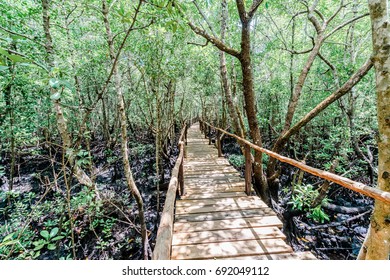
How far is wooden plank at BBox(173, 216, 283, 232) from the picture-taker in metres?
3.25

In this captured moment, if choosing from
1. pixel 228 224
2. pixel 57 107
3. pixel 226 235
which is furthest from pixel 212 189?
pixel 57 107

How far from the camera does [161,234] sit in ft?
5.63

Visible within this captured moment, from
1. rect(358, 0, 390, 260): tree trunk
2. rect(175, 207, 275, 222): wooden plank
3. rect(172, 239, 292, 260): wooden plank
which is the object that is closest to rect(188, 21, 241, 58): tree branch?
rect(358, 0, 390, 260): tree trunk

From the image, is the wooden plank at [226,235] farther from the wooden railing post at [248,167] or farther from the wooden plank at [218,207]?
the wooden railing post at [248,167]

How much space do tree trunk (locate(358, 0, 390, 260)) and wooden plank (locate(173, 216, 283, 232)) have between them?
5.26 ft

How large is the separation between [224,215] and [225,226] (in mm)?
372

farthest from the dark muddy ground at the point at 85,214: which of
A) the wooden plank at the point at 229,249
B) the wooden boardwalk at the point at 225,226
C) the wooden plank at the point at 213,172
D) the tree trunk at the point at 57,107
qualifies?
the wooden plank at the point at 213,172

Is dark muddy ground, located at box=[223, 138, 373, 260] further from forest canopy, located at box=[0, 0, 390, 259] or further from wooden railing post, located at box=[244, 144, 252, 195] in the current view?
wooden railing post, located at box=[244, 144, 252, 195]

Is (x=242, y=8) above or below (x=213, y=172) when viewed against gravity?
above

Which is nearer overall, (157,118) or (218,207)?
(218,207)

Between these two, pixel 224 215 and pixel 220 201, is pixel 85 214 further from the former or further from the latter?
pixel 224 215

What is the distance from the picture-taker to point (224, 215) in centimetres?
365
